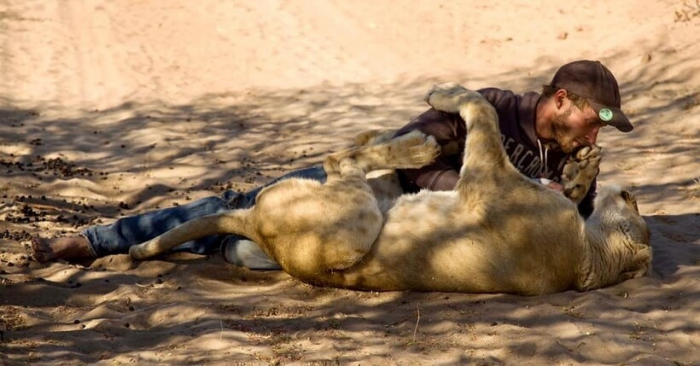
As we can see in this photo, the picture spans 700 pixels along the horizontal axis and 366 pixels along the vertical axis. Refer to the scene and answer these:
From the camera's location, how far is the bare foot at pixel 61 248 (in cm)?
573

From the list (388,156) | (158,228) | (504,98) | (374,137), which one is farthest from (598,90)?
(158,228)

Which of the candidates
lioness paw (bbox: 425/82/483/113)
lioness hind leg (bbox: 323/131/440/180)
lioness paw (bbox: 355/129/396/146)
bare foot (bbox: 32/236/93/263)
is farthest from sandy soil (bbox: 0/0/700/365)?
lioness paw (bbox: 425/82/483/113)

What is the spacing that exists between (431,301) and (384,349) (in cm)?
67

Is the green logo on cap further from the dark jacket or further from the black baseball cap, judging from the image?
the dark jacket

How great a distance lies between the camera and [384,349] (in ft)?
14.7

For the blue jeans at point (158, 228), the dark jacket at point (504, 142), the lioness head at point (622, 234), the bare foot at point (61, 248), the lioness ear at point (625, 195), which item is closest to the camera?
the lioness head at point (622, 234)

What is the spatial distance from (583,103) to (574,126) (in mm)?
135

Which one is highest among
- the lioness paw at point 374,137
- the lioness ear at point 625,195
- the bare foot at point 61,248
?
the lioness paw at point 374,137

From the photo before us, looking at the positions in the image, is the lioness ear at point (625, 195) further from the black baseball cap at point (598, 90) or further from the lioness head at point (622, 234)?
the black baseball cap at point (598, 90)

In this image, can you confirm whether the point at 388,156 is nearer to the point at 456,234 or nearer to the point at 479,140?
the point at 479,140

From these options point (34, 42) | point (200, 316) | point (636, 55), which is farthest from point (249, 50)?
point (200, 316)

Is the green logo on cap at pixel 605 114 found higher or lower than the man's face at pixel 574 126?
higher

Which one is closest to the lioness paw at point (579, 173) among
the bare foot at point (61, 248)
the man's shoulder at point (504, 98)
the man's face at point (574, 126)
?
the man's face at point (574, 126)

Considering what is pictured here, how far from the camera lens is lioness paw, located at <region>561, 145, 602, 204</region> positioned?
208 inches
